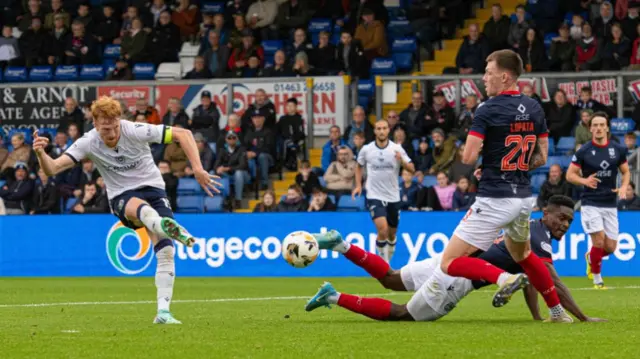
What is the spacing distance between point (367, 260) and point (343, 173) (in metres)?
13.9

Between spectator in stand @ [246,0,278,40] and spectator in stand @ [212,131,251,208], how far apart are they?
5.32m

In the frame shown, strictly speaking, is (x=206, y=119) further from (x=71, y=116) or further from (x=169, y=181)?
(x=71, y=116)

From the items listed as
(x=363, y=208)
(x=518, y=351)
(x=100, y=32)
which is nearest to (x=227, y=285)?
(x=363, y=208)

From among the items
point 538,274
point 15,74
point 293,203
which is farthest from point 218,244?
point 538,274

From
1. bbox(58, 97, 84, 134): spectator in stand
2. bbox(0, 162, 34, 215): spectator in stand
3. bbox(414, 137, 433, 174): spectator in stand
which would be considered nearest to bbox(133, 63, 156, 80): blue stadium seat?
bbox(58, 97, 84, 134): spectator in stand

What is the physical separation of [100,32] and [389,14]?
25.1ft

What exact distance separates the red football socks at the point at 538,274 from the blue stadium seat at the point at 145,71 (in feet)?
68.9

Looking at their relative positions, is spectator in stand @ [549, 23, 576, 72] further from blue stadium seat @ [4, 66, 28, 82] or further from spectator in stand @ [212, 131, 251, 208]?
blue stadium seat @ [4, 66, 28, 82]

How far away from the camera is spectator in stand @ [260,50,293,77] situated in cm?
2741

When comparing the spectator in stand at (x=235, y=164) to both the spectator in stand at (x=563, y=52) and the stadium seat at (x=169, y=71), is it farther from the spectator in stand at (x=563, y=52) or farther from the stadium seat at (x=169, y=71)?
the spectator in stand at (x=563, y=52)

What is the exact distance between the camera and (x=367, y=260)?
10.9 meters


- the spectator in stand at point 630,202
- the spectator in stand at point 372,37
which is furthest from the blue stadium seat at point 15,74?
the spectator in stand at point 630,202

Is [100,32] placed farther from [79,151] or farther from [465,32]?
[79,151]

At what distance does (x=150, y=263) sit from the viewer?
75.8ft
